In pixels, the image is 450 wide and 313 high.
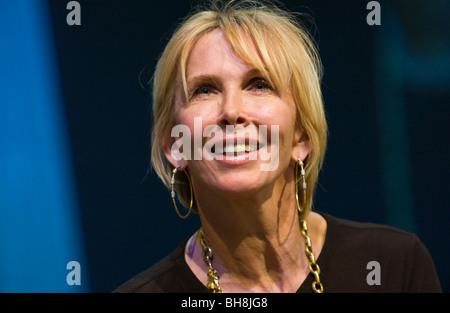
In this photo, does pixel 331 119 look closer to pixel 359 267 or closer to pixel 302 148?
pixel 302 148

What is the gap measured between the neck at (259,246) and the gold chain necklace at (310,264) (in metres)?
0.02

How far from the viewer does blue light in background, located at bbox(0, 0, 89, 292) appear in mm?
1959

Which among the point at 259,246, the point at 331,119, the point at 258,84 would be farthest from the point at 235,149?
the point at 331,119

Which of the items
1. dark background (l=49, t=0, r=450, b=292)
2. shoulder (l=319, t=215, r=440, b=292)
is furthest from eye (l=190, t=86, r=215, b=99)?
dark background (l=49, t=0, r=450, b=292)

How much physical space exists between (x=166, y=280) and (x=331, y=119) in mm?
908

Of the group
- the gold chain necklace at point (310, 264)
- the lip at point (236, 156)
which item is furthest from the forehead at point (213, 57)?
the gold chain necklace at point (310, 264)

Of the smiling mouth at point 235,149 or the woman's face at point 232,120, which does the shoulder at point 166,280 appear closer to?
the woman's face at point 232,120

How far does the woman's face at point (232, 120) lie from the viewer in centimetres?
129

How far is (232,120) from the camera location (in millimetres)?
Result: 1277

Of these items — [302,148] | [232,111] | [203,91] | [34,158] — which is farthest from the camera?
[34,158]

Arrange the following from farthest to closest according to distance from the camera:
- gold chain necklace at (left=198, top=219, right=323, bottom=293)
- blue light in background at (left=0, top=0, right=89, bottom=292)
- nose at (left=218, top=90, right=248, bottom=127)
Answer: blue light in background at (left=0, top=0, right=89, bottom=292)
gold chain necklace at (left=198, top=219, right=323, bottom=293)
nose at (left=218, top=90, right=248, bottom=127)

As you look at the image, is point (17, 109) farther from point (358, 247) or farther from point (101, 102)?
point (358, 247)

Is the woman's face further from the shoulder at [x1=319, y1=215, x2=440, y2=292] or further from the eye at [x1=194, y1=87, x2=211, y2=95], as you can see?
the shoulder at [x1=319, y1=215, x2=440, y2=292]

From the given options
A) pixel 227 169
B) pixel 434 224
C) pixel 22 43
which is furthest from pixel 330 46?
pixel 22 43
